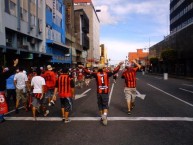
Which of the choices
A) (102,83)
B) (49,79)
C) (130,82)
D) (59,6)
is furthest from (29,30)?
(102,83)

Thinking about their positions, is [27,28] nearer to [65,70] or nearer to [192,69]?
[65,70]

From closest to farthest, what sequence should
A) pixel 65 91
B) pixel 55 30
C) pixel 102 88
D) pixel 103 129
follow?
1. pixel 103 129
2. pixel 102 88
3. pixel 65 91
4. pixel 55 30

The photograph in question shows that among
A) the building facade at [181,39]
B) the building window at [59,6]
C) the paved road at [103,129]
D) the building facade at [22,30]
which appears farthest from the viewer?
the building facade at [181,39]

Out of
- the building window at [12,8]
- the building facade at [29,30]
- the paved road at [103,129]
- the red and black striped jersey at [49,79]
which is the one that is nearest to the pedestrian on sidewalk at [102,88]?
the paved road at [103,129]

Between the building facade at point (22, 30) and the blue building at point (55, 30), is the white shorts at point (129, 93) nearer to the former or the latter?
the building facade at point (22, 30)

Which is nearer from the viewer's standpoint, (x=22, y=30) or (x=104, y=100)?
(x=104, y=100)

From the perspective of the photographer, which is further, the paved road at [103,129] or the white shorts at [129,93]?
the white shorts at [129,93]

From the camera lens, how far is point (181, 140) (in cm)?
759

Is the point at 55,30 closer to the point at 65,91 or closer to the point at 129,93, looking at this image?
the point at 129,93

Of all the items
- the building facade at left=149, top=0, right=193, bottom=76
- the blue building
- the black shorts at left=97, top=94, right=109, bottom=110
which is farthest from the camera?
the building facade at left=149, top=0, right=193, bottom=76

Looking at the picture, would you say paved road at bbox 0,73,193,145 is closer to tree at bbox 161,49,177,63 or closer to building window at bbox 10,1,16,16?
building window at bbox 10,1,16,16

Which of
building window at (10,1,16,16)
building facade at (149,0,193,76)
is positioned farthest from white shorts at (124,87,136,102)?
building facade at (149,0,193,76)

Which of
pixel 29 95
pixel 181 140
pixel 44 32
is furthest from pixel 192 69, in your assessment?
pixel 181 140

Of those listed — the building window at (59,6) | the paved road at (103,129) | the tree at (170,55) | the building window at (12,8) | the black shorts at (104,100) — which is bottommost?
the paved road at (103,129)
